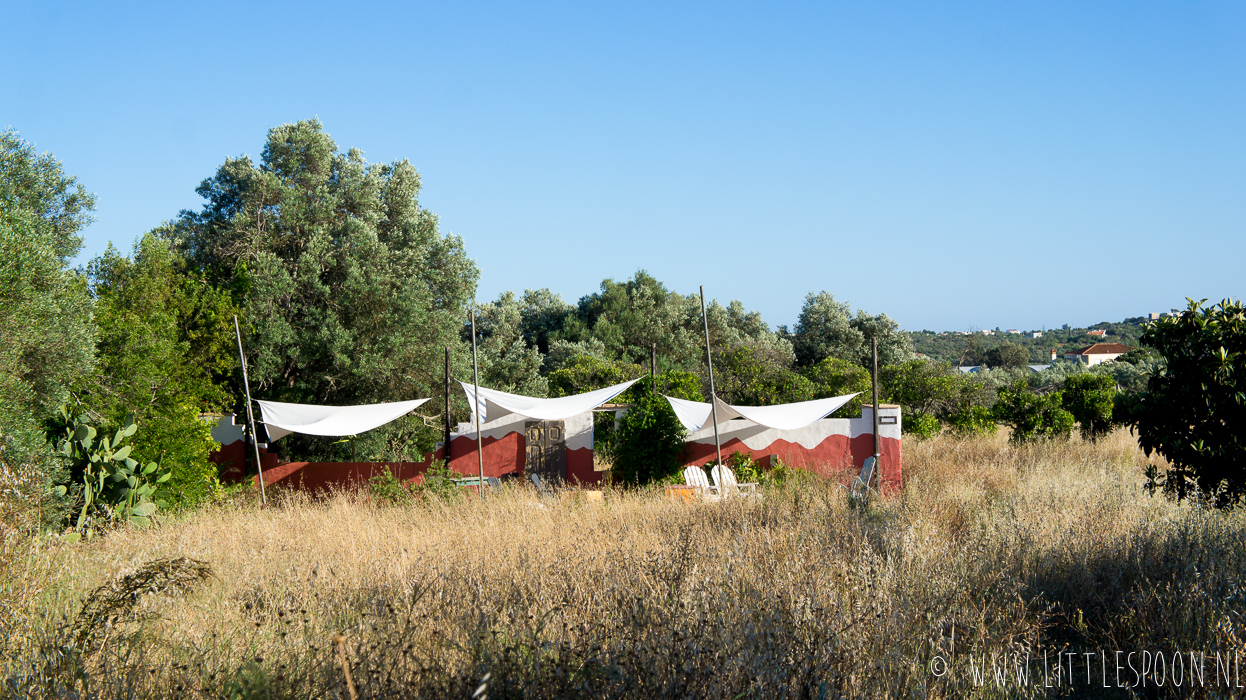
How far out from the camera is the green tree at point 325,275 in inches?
492

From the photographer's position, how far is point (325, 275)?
Answer: 13258mm

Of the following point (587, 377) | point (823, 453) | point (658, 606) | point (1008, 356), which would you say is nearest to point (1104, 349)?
point (1008, 356)

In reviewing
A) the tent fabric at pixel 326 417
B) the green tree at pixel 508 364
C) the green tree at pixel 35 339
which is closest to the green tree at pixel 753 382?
the green tree at pixel 508 364

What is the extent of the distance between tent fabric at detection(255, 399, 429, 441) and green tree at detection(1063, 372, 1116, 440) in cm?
1033

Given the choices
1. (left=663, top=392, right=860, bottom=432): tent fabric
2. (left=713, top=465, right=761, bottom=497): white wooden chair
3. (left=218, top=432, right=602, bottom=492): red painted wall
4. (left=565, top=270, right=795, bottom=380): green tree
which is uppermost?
(left=565, top=270, right=795, bottom=380): green tree

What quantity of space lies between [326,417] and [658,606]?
699 cm

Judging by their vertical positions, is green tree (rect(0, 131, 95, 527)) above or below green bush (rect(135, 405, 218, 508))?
above

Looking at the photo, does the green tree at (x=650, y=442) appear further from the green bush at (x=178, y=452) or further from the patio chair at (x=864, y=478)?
the green bush at (x=178, y=452)

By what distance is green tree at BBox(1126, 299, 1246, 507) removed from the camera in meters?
4.14

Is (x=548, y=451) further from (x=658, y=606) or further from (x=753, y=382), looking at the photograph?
(x=658, y=606)

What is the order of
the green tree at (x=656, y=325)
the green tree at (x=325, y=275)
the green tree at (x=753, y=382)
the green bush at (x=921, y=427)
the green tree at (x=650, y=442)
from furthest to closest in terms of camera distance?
the green tree at (x=656, y=325) < the green tree at (x=753, y=382) < the green bush at (x=921, y=427) < the green tree at (x=325, y=275) < the green tree at (x=650, y=442)

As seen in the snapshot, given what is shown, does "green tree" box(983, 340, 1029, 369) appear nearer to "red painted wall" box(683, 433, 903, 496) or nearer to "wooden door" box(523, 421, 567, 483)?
"red painted wall" box(683, 433, 903, 496)

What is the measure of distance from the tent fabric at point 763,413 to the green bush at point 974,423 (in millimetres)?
5748

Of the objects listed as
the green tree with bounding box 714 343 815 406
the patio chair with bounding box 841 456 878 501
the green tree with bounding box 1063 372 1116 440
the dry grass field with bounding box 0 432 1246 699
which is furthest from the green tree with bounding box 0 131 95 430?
the green tree with bounding box 1063 372 1116 440
